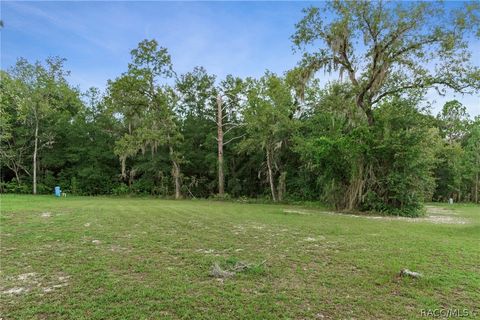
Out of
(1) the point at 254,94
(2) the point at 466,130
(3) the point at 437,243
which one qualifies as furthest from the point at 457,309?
(2) the point at 466,130

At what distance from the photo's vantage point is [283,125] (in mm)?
19734

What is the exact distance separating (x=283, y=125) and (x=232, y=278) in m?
16.5

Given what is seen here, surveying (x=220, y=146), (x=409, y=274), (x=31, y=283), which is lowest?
(x=31, y=283)

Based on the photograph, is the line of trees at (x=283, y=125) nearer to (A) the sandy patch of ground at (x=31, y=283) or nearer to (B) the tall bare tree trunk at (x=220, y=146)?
(B) the tall bare tree trunk at (x=220, y=146)

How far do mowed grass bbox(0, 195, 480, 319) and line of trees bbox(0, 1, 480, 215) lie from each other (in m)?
6.58

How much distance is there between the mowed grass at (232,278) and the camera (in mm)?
3002

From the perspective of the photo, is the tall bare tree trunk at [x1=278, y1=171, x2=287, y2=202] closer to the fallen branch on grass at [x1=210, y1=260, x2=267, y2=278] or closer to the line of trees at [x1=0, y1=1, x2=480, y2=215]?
the line of trees at [x1=0, y1=1, x2=480, y2=215]

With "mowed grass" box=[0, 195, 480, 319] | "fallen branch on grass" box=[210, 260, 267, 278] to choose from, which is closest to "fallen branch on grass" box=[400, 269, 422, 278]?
"mowed grass" box=[0, 195, 480, 319]

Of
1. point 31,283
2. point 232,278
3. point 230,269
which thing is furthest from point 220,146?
point 31,283

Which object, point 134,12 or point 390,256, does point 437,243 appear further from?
point 134,12

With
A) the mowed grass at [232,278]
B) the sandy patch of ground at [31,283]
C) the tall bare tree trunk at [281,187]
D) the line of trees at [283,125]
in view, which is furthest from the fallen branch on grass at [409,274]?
the tall bare tree trunk at [281,187]

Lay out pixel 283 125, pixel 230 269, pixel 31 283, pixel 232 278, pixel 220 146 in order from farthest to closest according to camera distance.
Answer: pixel 220 146 → pixel 283 125 → pixel 230 269 → pixel 232 278 → pixel 31 283

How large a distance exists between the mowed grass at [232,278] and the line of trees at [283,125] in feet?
21.6

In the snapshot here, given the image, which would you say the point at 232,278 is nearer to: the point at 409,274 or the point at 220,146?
the point at 409,274
